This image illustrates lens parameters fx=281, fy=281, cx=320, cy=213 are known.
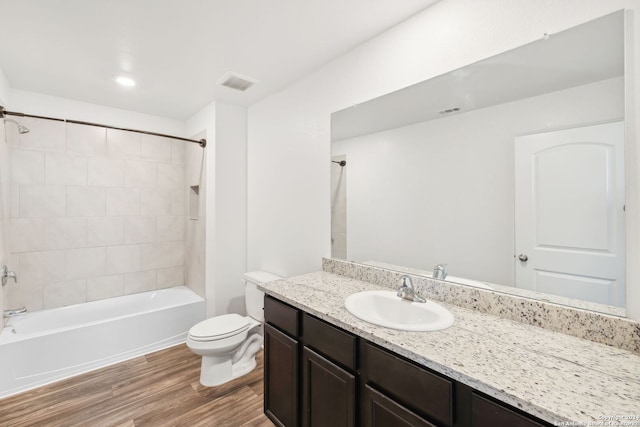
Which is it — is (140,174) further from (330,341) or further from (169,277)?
(330,341)

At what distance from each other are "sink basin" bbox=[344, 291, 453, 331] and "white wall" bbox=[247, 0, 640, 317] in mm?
623

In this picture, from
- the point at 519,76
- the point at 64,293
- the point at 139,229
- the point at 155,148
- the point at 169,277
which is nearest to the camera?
the point at 519,76

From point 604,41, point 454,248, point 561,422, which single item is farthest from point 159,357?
point 604,41

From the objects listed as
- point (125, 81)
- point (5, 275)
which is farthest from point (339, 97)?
point (5, 275)

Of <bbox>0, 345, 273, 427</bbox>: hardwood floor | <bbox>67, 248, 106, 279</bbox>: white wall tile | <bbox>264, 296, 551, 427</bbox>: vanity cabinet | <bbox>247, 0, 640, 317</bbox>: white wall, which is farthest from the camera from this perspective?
<bbox>67, 248, 106, 279</bbox>: white wall tile

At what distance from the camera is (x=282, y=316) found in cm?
155

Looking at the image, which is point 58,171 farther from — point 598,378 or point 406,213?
point 598,378

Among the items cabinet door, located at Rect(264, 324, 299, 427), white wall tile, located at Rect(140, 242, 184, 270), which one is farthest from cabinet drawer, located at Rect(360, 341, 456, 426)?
white wall tile, located at Rect(140, 242, 184, 270)

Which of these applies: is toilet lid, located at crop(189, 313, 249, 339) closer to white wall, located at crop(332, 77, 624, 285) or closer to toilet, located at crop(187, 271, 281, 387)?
toilet, located at crop(187, 271, 281, 387)

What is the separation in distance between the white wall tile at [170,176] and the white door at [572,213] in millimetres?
3445

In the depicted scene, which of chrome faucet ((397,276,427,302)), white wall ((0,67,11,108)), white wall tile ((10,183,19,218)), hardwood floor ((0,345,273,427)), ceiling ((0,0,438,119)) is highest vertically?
ceiling ((0,0,438,119))

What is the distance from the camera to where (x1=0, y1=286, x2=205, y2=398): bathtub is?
6.89ft

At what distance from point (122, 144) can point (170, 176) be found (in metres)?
0.57

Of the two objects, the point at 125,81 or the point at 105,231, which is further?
the point at 105,231
